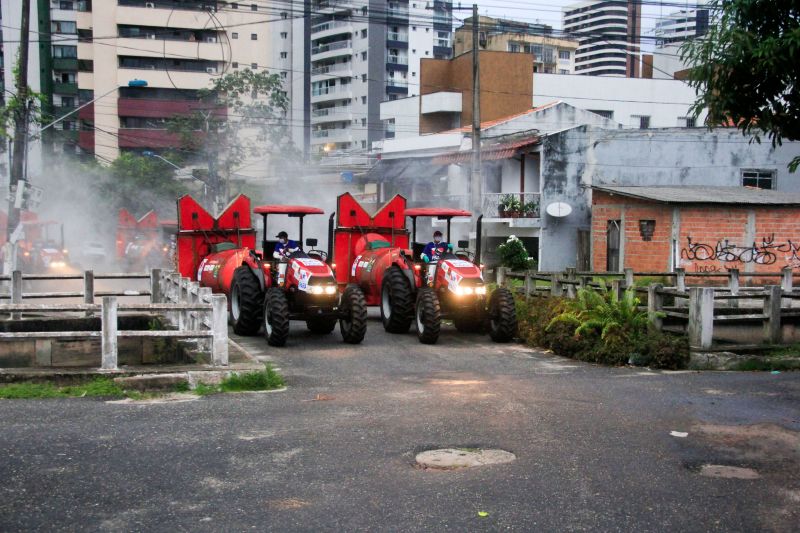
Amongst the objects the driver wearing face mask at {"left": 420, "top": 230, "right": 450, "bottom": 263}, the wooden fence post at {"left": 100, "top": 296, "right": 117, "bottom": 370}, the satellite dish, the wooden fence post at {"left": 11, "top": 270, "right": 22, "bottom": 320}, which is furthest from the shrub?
the wooden fence post at {"left": 100, "top": 296, "right": 117, "bottom": 370}

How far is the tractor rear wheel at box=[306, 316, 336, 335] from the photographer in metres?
16.4

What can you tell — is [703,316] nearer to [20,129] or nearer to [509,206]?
[509,206]

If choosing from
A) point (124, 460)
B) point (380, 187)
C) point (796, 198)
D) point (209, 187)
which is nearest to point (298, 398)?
point (124, 460)

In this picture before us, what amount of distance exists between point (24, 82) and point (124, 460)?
21.9 m

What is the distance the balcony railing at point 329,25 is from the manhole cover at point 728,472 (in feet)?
245

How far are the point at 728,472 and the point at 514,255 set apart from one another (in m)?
24.5

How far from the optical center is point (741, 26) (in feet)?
33.0

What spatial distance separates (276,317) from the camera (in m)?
14.7

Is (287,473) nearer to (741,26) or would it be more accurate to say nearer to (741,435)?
(741,435)

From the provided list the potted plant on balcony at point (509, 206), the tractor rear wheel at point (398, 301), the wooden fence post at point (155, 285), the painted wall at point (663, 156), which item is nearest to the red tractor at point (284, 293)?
the tractor rear wheel at point (398, 301)

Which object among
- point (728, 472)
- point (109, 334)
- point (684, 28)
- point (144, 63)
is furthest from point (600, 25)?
point (728, 472)

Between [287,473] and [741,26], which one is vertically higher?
[741,26]

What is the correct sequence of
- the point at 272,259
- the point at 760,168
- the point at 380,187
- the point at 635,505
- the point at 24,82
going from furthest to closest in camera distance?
the point at 380,187 < the point at 760,168 < the point at 24,82 < the point at 272,259 < the point at 635,505

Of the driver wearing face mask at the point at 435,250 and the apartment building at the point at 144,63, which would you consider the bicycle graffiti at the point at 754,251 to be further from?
the apartment building at the point at 144,63
